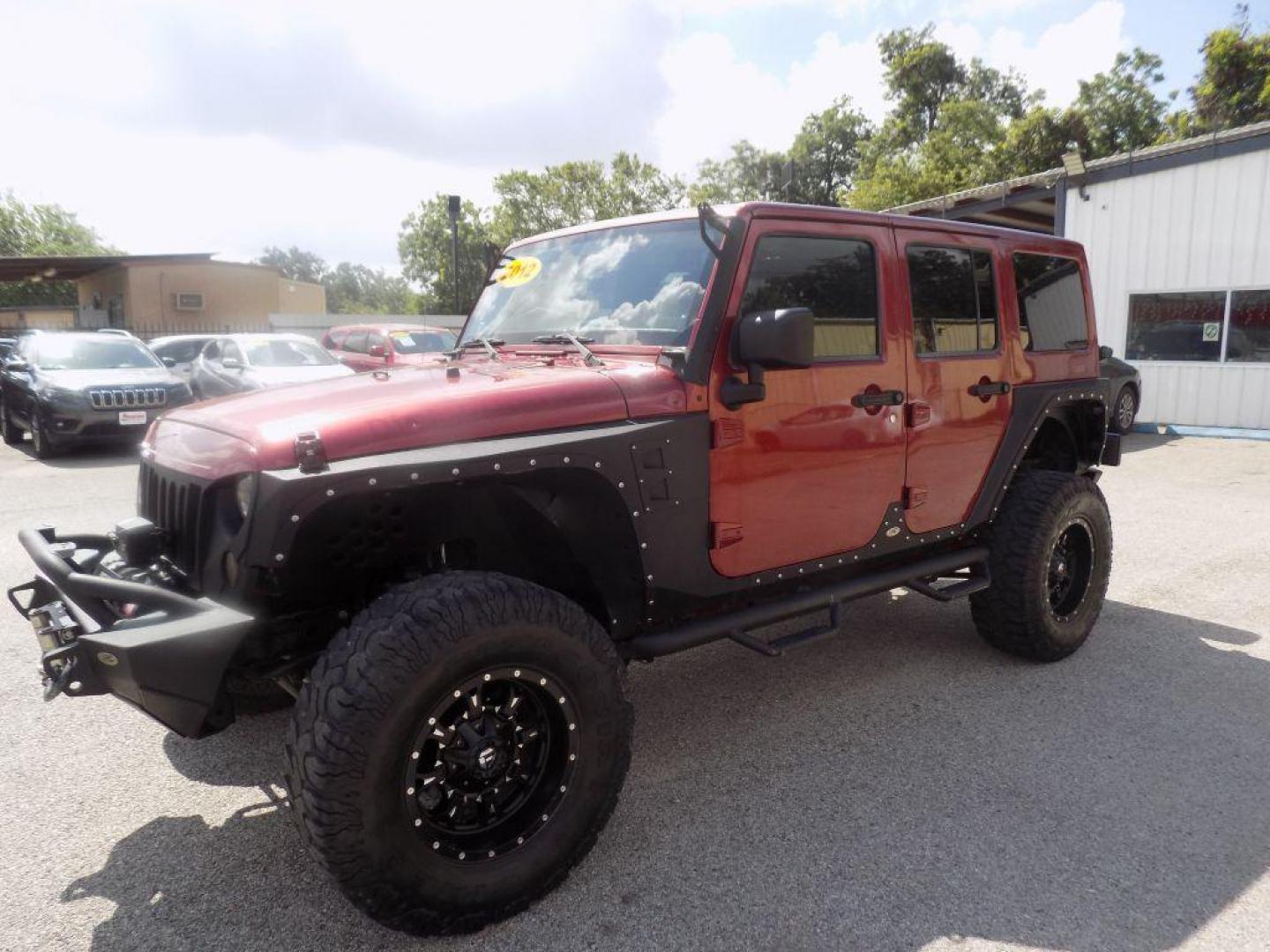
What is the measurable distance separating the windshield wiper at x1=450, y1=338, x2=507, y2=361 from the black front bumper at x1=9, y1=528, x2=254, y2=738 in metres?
1.37

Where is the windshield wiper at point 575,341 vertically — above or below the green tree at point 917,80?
below

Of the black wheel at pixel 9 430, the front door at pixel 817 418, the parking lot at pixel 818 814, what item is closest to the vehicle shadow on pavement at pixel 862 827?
the parking lot at pixel 818 814

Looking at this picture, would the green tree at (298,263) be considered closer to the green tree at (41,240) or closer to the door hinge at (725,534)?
the green tree at (41,240)

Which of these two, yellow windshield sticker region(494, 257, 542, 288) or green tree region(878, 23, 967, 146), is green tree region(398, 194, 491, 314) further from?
yellow windshield sticker region(494, 257, 542, 288)

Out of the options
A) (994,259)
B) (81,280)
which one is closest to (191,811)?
(994,259)

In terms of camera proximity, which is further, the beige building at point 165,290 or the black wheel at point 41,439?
the beige building at point 165,290

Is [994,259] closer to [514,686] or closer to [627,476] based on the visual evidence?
[627,476]

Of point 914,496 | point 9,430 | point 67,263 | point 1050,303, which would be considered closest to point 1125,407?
point 1050,303

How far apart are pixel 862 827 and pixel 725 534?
105 cm

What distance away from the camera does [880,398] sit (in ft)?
11.0

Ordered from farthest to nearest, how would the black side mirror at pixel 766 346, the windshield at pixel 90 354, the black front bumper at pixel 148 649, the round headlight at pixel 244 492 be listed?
the windshield at pixel 90 354 < the black side mirror at pixel 766 346 < the round headlight at pixel 244 492 < the black front bumper at pixel 148 649

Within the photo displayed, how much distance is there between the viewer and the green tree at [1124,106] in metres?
34.1

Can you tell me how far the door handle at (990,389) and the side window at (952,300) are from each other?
6.1 inches

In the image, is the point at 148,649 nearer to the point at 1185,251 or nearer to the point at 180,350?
the point at 1185,251
